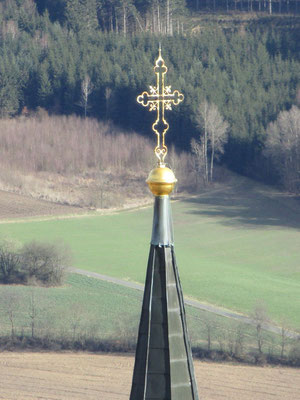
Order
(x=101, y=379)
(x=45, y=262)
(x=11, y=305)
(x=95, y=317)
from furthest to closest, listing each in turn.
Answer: (x=45, y=262), (x=11, y=305), (x=95, y=317), (x=101, y=379)

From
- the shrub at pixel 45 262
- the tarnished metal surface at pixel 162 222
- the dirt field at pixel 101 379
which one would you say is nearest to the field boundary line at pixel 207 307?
Result: the shrub at pixel 45 262

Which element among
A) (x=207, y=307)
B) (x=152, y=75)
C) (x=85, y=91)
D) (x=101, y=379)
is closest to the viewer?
(x=101, y=379)

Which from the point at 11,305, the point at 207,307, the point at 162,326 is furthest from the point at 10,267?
the point at 162,326

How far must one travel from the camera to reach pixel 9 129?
85.3 metres

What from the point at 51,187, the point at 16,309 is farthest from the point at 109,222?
the point at 16,309

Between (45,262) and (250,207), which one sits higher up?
(250,207)

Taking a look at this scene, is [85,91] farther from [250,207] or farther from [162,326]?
[162,326]

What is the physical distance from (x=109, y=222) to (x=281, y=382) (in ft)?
106

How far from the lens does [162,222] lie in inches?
286

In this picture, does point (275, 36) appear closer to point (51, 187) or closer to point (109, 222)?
point (51, 187)

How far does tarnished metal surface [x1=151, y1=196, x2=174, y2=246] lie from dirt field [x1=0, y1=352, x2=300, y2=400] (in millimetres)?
21945

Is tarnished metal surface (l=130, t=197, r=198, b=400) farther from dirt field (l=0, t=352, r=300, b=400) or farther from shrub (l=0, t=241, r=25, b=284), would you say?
shrub (l=0, t=241, r=25, b=284)

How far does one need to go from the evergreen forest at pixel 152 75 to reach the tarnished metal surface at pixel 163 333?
6748 cm

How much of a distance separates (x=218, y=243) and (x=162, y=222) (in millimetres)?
51347
